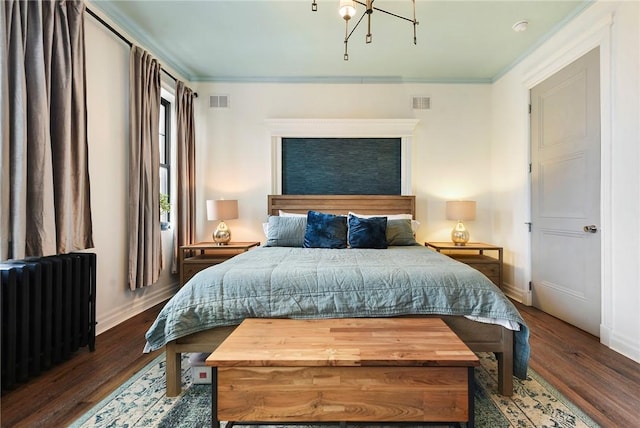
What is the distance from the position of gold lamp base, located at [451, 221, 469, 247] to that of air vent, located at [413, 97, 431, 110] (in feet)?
5.44

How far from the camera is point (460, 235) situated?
149 inches

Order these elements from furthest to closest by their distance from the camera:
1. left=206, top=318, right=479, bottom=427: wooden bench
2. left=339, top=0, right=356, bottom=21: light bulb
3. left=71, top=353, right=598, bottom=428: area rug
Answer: left=339, top=0, right=356, bottom=21: light bulb, left=71, top=353, right=598, bottom=428: area rug, left=206, top=318, right=479, bottom=427: wooden bench

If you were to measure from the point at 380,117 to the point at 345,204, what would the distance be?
130cm

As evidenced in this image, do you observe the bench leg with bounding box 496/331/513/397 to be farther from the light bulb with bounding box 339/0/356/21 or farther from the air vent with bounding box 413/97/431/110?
the air vent with bounding box 413/97/431/110

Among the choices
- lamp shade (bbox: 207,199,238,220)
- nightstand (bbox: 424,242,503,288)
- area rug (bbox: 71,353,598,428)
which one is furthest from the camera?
lamp shade (bbox: 207,199,238,220)

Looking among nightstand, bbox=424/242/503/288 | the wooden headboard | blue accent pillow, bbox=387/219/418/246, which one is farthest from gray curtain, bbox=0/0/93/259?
nightstand, bbox=424/242/503/288

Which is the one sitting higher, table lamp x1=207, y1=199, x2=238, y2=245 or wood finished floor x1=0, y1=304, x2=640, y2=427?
table lamp x1=207, y1=199, x2=238, y2=245

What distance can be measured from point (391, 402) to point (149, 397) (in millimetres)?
1363

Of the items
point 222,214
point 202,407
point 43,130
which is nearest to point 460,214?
A: point 222,214

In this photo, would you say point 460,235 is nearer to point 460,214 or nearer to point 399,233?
point 460,214

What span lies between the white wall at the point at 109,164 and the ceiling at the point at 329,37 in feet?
1.04

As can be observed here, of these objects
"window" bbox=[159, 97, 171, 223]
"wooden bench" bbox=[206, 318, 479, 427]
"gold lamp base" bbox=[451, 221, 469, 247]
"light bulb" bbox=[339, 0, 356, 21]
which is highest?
"light bulb" bbox=[339, 0, 356, 21]

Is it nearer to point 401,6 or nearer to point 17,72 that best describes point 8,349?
point 17,72

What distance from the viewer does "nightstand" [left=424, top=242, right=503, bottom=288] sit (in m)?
3.35
